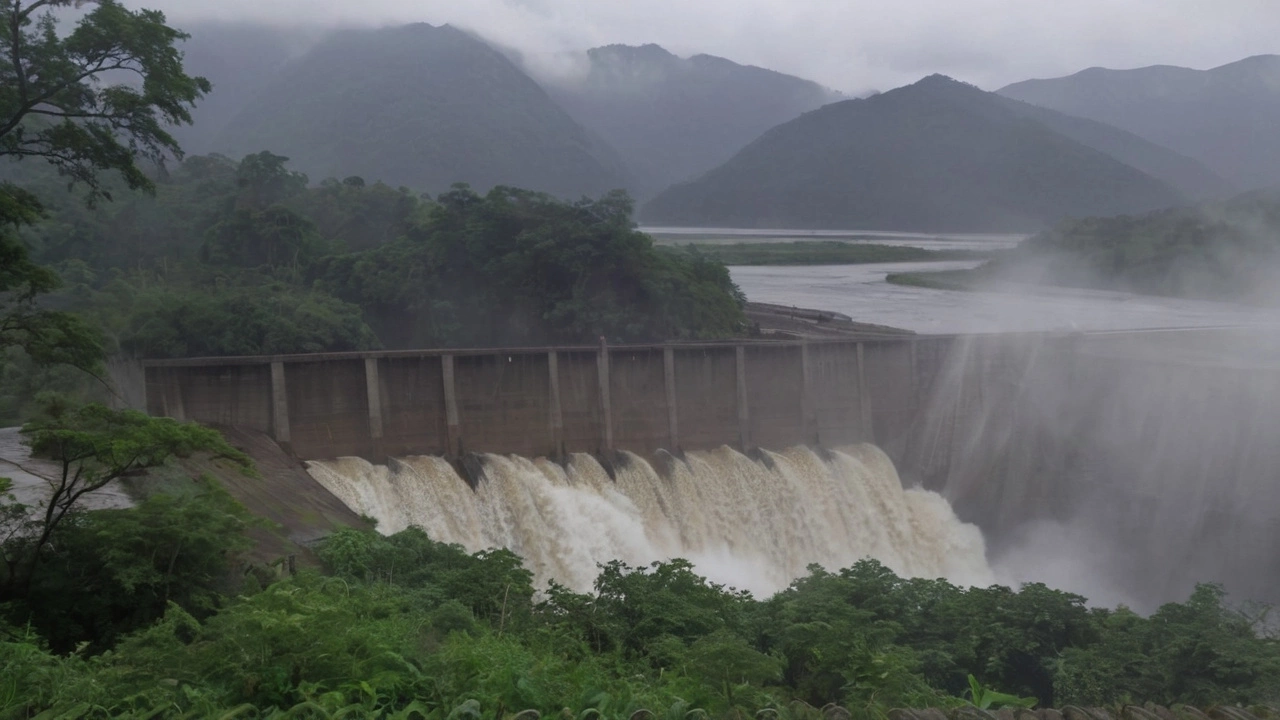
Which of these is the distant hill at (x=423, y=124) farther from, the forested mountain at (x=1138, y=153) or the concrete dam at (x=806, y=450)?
the concrete dam at (x=806, y=450)

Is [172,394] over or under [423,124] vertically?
under

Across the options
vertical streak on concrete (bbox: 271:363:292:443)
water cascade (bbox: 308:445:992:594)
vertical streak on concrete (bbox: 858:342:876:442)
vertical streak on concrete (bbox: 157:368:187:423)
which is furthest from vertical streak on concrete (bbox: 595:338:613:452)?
vertical streak on concrete (bbox: 157:368:187:423)

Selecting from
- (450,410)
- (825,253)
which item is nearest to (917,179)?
(825,253)

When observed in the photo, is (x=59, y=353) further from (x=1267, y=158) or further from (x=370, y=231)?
(x=1267, y=158)

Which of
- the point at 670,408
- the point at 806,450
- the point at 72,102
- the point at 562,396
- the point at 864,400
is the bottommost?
the point at 806,450

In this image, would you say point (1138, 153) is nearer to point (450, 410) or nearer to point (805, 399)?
point (805, 399)

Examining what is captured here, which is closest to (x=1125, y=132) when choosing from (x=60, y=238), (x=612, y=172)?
(x=612, y=172)

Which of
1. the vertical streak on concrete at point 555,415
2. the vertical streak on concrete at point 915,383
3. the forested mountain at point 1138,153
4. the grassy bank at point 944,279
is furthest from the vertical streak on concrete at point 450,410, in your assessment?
the forested mountain at point 1138,153

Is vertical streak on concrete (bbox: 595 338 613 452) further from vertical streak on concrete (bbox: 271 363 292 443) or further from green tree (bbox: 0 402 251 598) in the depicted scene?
green tree (bbox: 0 402 251 598)
